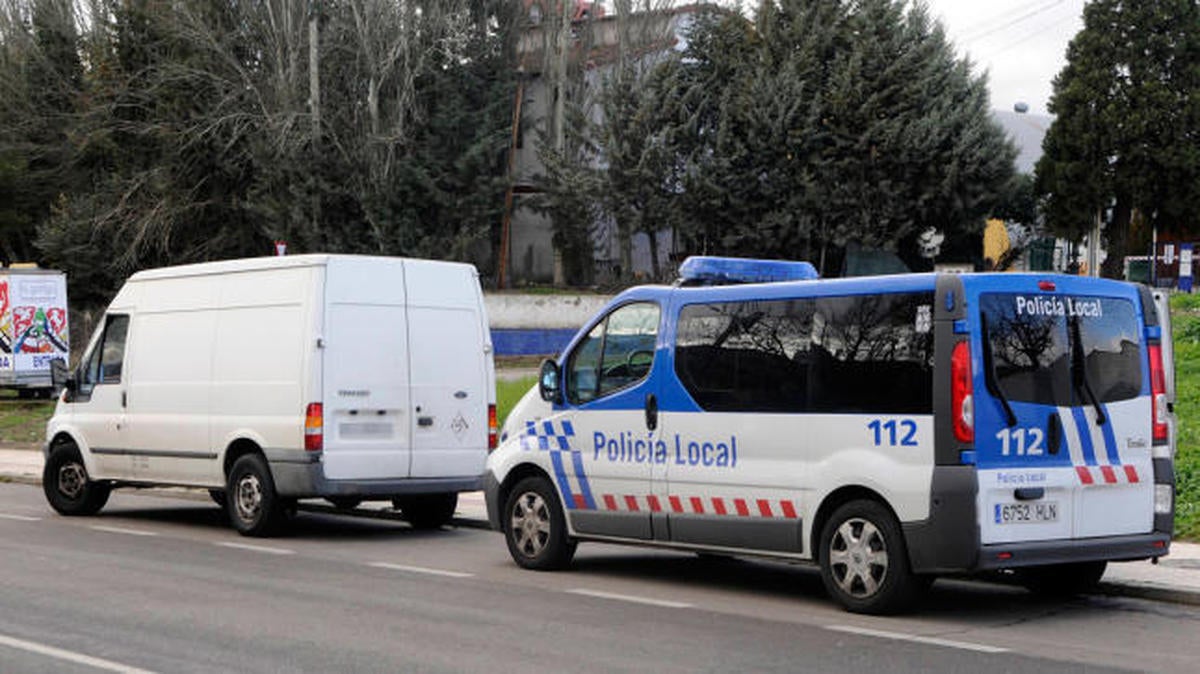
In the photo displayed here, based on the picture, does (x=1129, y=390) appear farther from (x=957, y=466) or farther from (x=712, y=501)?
(x=712, y=501)

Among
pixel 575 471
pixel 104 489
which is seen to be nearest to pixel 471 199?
pixel 104 489

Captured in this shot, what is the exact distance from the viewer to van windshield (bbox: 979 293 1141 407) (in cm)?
932

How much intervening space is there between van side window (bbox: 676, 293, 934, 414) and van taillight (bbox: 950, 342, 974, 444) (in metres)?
0.16

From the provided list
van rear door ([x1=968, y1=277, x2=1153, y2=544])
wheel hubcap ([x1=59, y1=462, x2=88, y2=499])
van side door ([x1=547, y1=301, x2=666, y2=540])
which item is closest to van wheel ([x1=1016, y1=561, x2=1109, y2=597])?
van rear door ([x1=968, y1=277, x2=1153, y2=544])

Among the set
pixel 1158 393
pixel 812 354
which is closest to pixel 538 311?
pixel 812 354

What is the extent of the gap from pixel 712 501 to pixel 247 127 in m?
39.0

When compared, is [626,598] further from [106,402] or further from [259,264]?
[106,402]

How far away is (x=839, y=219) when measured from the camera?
42.5m

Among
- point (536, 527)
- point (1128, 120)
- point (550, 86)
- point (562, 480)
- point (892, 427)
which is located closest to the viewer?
point (892, 427)

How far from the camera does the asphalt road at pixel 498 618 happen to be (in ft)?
26.5

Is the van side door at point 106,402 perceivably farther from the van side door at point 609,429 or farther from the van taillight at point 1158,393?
the van taillight at point 1158,393

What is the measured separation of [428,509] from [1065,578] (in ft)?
23.2

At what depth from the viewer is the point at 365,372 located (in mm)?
14156

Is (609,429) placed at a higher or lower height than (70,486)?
higher
